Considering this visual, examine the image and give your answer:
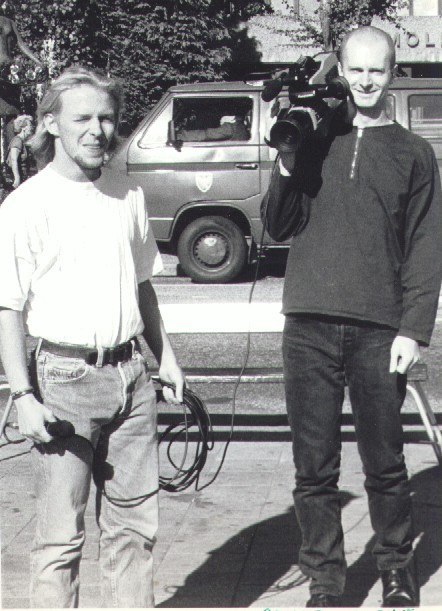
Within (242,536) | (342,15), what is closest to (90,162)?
(242,536)

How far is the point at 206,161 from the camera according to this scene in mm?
12805

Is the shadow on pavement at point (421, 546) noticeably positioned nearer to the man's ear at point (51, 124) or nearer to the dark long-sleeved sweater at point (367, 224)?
the dark long-sleeved sweater at point (367, 224)

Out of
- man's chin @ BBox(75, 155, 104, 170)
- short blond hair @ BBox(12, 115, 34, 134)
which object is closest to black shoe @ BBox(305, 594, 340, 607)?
man's chin @ BBox(75, 155, 104, 170)

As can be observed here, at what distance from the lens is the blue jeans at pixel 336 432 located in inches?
146

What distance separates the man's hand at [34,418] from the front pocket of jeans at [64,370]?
0.09 meters

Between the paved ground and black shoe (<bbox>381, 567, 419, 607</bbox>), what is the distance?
0.13 meters

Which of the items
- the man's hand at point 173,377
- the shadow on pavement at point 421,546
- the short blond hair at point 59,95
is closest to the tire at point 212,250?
the shadow on pavement at point 421,546

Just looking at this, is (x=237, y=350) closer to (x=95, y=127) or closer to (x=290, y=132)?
(x=290, y=132)

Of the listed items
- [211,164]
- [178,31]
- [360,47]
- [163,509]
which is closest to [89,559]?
[163,509]

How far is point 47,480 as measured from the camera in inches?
126

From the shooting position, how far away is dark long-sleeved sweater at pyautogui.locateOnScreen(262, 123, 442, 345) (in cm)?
365

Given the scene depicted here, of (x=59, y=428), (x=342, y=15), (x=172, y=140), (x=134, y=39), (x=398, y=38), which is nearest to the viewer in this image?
(x=59, y=428)

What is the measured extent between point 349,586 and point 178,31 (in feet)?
61.0

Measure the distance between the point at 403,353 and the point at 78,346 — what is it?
1.03 meters
